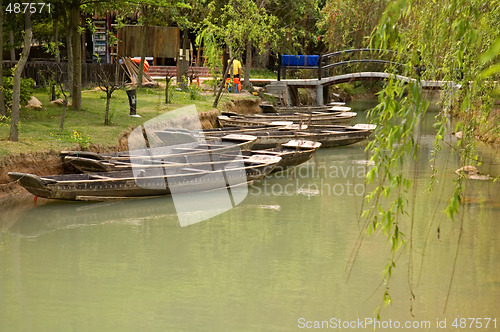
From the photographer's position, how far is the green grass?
1249cm

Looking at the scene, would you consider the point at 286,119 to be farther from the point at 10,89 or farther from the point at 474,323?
the point at 474,323

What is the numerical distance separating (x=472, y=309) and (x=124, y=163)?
23.1 ft

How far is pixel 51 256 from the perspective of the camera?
8.99 meters

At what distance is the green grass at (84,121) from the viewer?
12.5 meters

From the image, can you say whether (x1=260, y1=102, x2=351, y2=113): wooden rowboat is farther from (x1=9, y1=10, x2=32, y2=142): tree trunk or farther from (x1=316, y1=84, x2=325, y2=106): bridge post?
(x1=9, y1=10, x2=32, y2=142): tree trunk

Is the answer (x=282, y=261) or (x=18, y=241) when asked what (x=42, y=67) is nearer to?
(x=18, y=241)

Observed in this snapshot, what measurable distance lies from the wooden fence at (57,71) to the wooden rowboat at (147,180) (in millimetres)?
6183

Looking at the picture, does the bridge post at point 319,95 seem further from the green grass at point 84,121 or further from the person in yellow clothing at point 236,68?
the green grass at point 84,121

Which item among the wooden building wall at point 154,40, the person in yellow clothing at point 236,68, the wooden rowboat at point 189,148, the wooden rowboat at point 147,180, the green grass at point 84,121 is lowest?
the wooden rowboat at point 147,180

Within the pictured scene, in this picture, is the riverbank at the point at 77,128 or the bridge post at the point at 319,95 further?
the bridge post at the point at 319,95

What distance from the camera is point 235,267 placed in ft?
27.9

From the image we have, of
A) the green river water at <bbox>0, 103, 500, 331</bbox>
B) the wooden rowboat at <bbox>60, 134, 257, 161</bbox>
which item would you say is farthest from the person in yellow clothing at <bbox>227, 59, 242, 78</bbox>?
the green river water at <bbox>0, 103, 500, 331</bbox>

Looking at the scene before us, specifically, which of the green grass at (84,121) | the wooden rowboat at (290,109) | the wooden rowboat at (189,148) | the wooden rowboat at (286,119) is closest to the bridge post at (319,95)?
the wooden rowboat at (290,109)

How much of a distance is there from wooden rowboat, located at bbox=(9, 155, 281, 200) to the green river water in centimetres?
28
